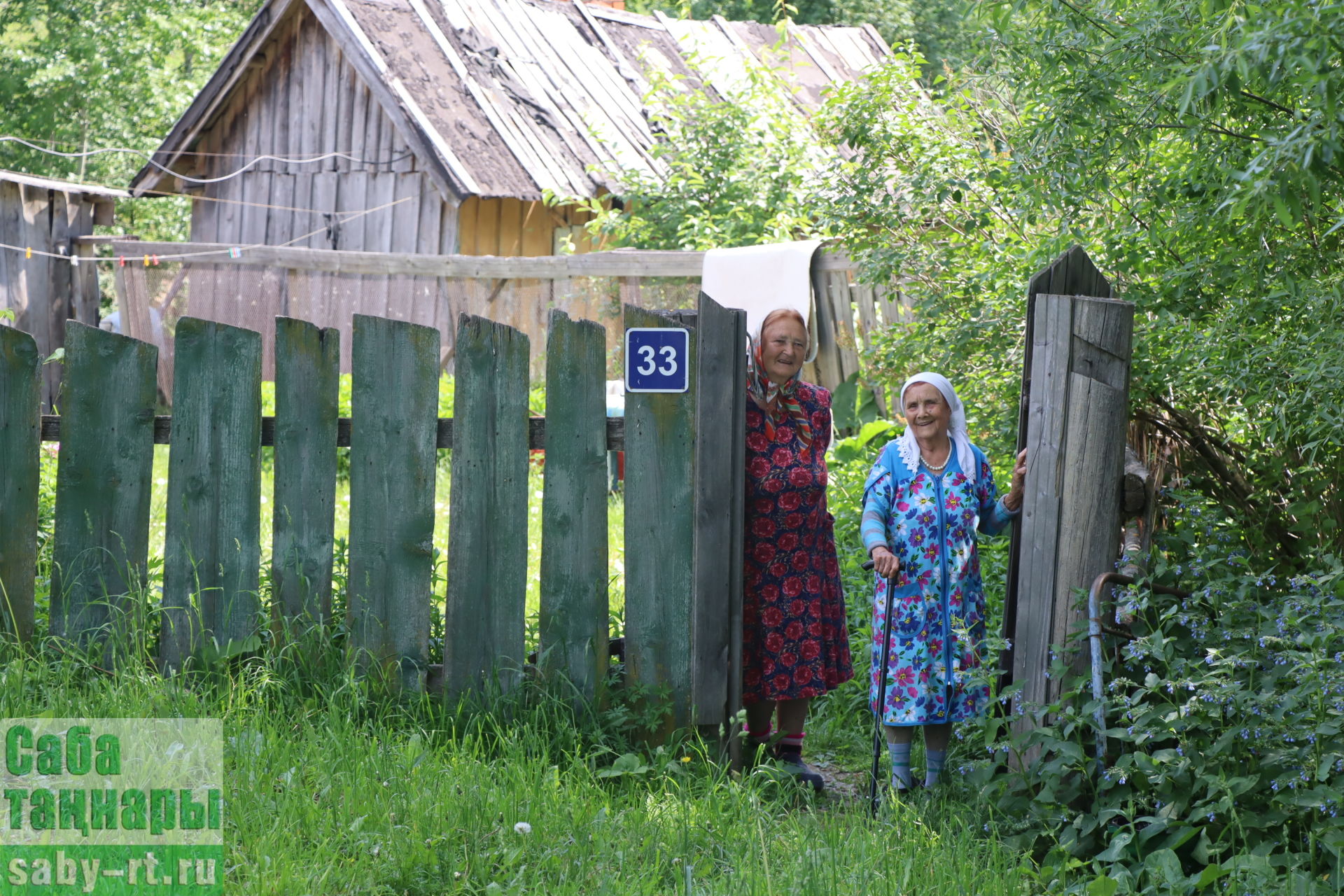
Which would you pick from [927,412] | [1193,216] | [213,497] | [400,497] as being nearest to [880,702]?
[927,412]

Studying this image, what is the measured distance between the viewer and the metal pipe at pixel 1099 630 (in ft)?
10.9

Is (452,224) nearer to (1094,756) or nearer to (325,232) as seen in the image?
(325,232)

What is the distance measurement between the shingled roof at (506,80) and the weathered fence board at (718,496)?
23.8 feet

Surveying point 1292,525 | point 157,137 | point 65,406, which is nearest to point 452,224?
point 65,406

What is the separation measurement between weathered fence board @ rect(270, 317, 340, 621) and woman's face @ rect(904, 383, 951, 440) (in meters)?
1.97

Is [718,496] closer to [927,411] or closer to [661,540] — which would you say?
[661,540]

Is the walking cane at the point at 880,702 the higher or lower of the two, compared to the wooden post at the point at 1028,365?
lower

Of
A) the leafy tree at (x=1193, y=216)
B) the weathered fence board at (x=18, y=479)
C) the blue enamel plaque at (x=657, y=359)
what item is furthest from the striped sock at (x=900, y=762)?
the weathered fence board at (x=18, y=479)

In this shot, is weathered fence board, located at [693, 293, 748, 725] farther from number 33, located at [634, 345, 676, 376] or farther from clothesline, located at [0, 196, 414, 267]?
clothesline, located at [0, 196, 414, 267]

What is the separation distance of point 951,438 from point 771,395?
622 millimetres

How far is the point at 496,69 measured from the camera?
1419 centimetres

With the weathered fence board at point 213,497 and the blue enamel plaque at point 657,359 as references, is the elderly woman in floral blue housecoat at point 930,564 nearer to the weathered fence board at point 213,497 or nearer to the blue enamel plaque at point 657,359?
the blue enamel plaque at point 657,359

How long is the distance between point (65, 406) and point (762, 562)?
2488mm

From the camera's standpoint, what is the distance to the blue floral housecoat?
12.8ft
